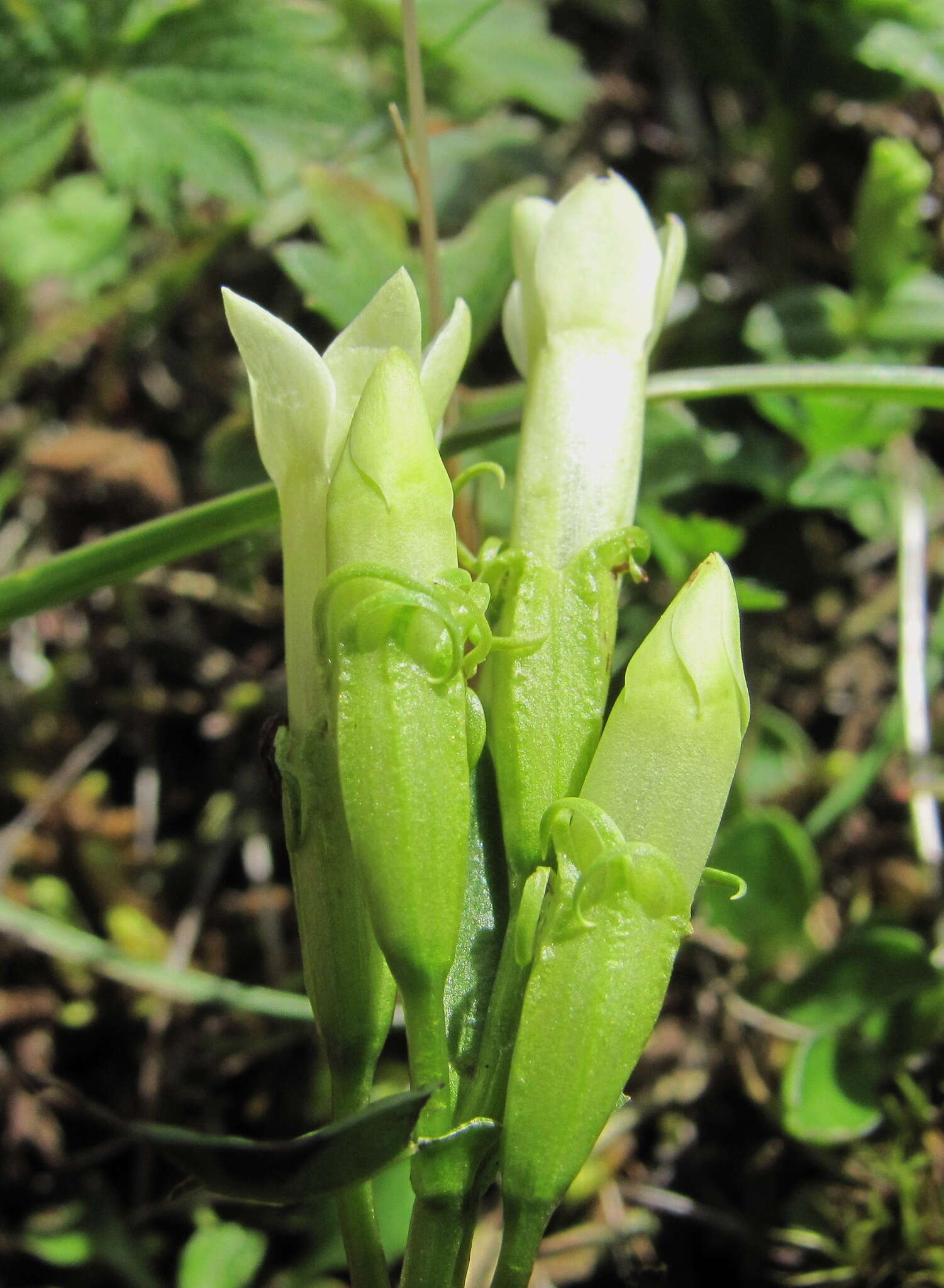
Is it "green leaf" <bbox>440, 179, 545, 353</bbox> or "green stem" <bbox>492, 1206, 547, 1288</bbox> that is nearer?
"green stem" <bbox>492, 1206, 547, 1288</bbox>

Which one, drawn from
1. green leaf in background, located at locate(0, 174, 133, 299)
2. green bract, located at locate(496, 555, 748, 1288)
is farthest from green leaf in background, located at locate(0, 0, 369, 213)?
green bract, located at locate(496, 555, 748, 1288)

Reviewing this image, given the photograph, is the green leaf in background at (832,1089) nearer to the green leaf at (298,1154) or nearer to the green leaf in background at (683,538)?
the green leaf in background at (683,538)

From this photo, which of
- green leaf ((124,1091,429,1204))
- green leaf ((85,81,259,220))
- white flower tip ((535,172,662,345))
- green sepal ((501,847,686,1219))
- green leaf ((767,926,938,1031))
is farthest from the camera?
green leaf ((85,81,259,220))

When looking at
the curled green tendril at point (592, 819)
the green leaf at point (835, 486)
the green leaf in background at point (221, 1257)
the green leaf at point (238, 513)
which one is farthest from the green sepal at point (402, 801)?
the green leaf at point (835, 486)

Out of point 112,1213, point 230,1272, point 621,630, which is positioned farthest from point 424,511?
point 112,1213

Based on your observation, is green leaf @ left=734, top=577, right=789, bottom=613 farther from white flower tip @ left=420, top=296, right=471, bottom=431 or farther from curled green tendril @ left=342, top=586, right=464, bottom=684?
curled green tendril @ left=342, top=586, right=464, bottom=684

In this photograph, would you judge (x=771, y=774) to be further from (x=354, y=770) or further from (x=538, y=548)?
(x=354, y=770)
